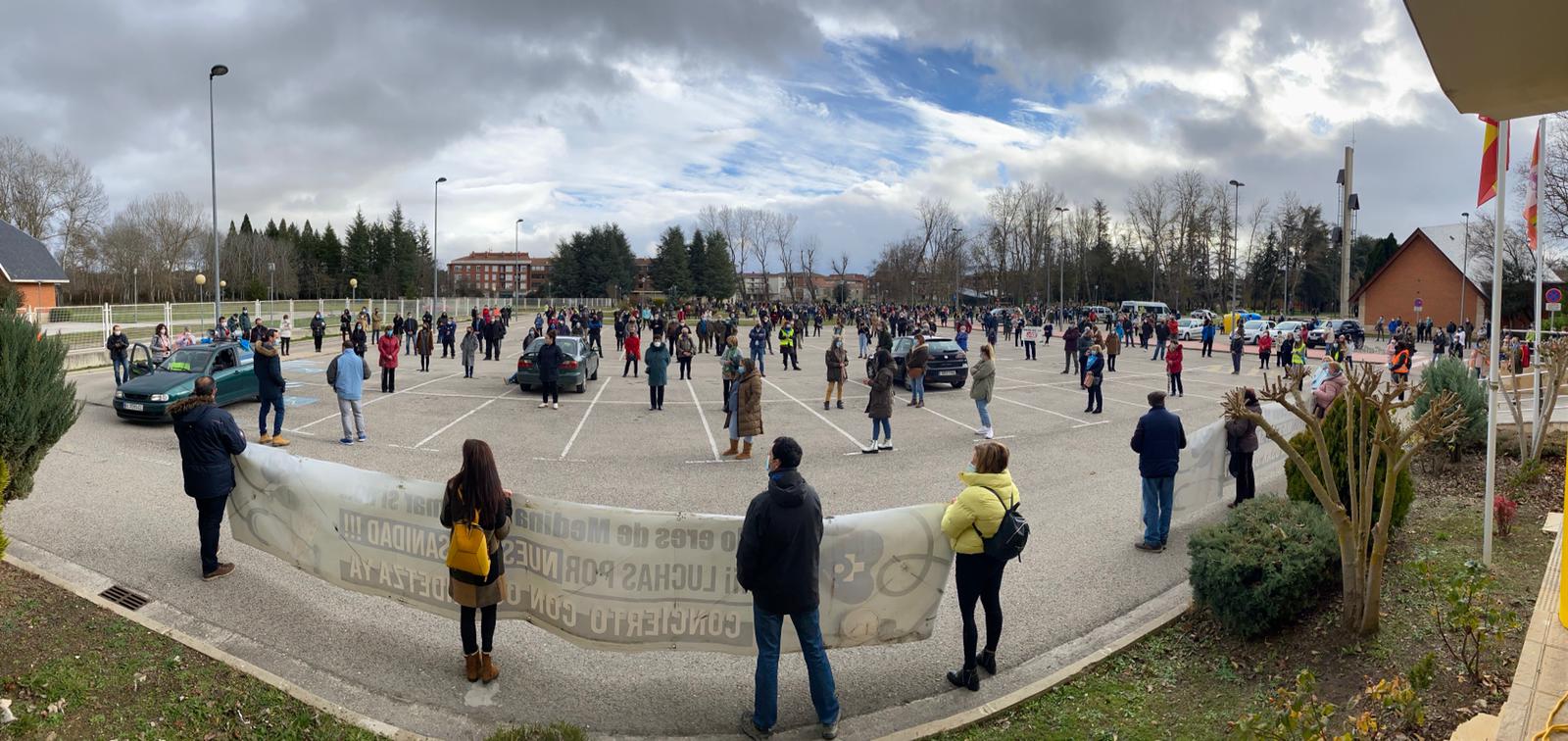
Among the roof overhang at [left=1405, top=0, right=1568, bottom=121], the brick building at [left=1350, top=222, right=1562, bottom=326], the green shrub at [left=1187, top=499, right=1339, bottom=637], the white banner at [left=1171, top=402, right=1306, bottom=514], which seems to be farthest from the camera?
the brick building at [left=1350, top=222, right=1562, bottom=326]

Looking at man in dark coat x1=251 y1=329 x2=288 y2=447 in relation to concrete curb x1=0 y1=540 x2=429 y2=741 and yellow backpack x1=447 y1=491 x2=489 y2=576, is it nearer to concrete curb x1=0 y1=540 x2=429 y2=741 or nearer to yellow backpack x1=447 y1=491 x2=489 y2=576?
concrete curb x1=0 y1=540 x2=429 y2=741

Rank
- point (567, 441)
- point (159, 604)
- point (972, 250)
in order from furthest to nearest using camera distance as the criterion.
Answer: point (972, 250), point (567, 441), point (159, 604)

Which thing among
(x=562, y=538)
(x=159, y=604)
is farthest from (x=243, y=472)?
(x=562, y=538)

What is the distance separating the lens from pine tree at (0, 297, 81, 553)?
6.95m

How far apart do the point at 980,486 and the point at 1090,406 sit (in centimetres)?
1444

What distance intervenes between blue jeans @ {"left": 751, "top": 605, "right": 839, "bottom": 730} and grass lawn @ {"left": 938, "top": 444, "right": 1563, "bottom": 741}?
0.73m

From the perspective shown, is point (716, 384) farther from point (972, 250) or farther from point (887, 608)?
point (972, 250)

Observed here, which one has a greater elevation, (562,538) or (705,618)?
(562,538)

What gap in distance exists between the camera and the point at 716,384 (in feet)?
76.9

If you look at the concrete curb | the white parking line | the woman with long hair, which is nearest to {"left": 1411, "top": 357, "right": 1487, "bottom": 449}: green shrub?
the woman with long hair


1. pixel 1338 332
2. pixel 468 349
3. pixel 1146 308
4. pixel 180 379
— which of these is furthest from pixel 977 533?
pixel 1146 308

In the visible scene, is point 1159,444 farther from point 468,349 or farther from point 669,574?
point 468,349

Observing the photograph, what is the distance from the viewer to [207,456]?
22.6 ft

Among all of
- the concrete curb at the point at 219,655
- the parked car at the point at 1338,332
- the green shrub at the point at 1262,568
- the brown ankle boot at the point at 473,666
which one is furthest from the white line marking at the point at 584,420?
the parked car at the point at 1338,332
